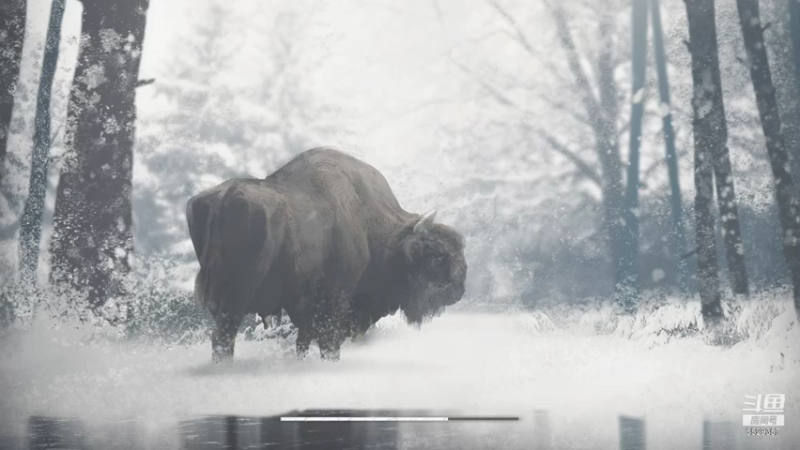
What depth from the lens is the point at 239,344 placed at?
3.84m

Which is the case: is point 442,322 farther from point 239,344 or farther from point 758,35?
point 758,35

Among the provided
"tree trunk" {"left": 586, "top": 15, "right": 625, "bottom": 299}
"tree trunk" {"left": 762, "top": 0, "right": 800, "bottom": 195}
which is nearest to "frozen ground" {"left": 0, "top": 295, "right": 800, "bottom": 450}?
"tree trunk" {"left": 586, "top": 15, "right": 625, "bottom": 299}

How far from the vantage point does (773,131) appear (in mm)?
4012

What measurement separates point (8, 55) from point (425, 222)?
2088 millimetres

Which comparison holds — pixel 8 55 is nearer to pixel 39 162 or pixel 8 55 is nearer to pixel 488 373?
pixel 39 162

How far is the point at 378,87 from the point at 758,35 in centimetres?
175

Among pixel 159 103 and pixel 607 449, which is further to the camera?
pixel 159 103

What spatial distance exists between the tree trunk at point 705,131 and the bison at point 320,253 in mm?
1062

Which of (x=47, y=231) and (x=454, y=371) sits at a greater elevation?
(x=47, y=231)

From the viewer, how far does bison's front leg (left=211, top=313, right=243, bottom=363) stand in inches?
149

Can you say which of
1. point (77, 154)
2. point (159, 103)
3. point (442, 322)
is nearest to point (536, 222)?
point (442, 322)

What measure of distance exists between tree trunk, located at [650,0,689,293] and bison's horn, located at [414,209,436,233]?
1061 mm

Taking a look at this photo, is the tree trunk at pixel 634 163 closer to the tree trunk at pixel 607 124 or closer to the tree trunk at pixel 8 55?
the tree trunk at pixel 607 124

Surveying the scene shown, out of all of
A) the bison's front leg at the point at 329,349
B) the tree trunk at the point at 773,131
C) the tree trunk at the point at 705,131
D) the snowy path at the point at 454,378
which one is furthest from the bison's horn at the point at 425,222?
the tree trunk at the point at 773,131
